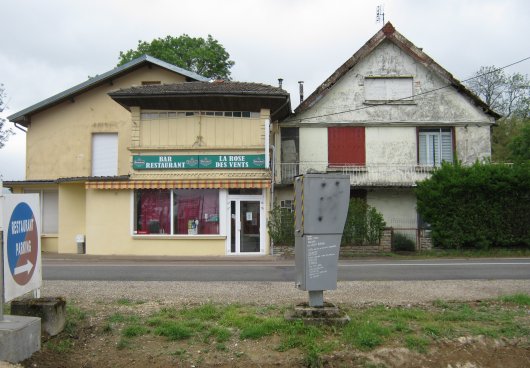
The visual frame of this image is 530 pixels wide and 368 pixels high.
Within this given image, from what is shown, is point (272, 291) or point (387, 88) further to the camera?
point (387, 88)

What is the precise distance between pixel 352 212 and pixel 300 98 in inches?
454

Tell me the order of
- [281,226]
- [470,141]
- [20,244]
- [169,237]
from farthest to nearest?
[470,141], [169,237], [281,226], [20,244]

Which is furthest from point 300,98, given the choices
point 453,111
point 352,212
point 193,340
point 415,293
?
point 193,340

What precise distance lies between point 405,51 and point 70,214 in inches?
679

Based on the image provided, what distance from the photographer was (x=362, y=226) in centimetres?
2005

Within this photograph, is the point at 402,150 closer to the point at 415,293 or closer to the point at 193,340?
the point at 415,293

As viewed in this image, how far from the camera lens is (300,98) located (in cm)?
2970

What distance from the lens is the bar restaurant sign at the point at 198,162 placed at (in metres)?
20.4

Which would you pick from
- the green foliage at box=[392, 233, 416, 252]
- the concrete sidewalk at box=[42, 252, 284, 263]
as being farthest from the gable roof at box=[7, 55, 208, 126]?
the green foliage at box=[392, 233, 416, 252]

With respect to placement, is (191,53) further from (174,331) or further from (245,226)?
(174,331)

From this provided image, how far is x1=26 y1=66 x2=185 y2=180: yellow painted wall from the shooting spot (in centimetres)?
2391

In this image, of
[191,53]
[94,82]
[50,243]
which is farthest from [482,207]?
[191,53]

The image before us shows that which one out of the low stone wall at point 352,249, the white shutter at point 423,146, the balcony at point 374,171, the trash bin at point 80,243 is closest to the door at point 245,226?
the low stone wall at point 352,249

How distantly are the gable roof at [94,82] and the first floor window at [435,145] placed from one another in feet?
36.7
